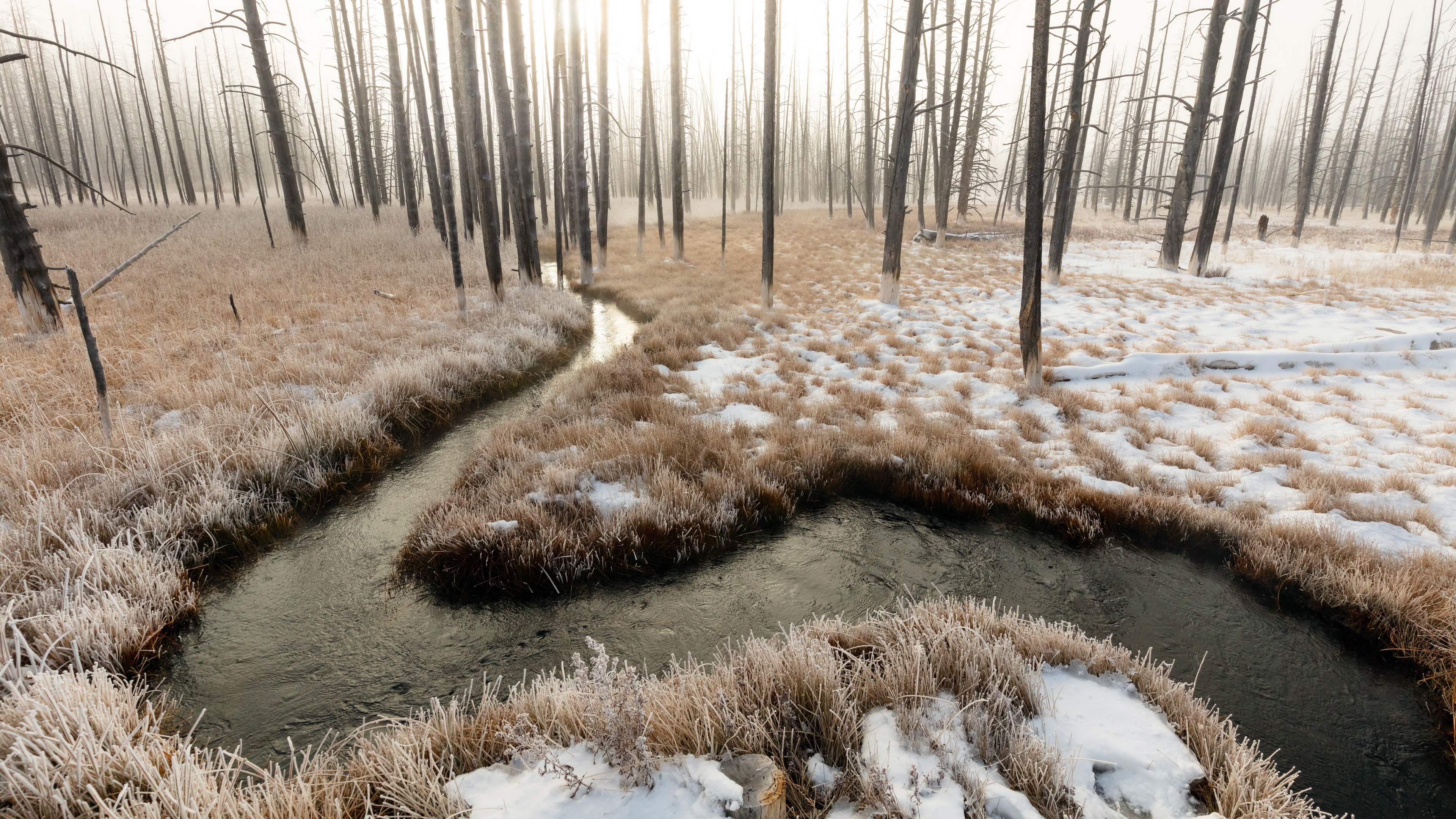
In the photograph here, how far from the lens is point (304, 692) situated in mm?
2969

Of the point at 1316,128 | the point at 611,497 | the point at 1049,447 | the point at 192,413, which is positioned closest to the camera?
the point at 611,497

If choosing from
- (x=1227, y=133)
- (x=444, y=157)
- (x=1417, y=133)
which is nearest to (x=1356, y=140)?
(x=1417, y=133)

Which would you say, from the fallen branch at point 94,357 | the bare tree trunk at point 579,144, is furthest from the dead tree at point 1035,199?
the bare tree trunk at point 579,144

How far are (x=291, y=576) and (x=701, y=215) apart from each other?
38224 millimetres

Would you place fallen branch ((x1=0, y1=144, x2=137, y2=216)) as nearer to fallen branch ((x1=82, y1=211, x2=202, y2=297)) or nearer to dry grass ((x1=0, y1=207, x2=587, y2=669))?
fallen branch ((x1=82, y1=211, x2=202, y2=297))

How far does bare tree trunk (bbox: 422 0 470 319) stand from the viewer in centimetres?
1002

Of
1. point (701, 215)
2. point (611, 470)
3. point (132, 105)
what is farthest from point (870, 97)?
point (132, 105)

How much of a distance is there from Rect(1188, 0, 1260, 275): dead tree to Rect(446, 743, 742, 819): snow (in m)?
15.8

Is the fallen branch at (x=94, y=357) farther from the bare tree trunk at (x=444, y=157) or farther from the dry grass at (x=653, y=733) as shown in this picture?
the bare tree trunk at (x=444, y=157)

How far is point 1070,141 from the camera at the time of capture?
37.2 ft

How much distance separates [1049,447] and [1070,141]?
9.03 m

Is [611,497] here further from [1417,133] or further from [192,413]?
[1417,133]

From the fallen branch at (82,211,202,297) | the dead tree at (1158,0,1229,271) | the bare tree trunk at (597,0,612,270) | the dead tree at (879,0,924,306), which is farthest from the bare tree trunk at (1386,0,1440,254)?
the fallen branch at (82,211,202,297)

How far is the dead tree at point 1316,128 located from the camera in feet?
63.8
